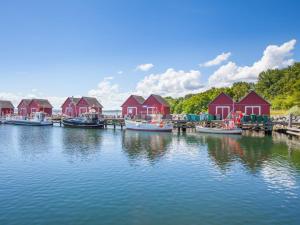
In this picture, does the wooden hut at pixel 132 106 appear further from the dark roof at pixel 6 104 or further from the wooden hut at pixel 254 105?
the dark roof at pixel 6 104

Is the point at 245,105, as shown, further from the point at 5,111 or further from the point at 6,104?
the point at 6,104

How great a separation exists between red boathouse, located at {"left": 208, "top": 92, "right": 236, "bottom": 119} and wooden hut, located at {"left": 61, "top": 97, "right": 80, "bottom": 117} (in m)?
36.4

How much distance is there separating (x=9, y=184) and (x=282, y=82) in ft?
361

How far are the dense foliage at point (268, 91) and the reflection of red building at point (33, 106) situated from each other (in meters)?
45.6

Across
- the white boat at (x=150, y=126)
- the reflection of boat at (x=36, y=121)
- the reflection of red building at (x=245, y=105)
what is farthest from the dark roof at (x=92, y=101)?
the reflection of red building at (x=245, y=105)

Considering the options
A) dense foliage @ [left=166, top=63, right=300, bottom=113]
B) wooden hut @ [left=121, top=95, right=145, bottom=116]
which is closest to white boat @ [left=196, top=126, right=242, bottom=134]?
wooden hut @ [left=121, top=95, right=145, bottom=116]

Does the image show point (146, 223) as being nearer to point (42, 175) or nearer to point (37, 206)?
point (37, 206)

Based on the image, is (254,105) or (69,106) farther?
(69,106)

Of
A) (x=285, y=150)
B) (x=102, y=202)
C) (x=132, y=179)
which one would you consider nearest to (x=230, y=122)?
(x=285, y=150)

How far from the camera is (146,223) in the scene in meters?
11.3

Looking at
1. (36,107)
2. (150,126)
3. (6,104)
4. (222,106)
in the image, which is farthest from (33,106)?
(222,106)

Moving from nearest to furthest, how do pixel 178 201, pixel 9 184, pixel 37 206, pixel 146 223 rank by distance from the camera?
1. pixel 146 223
2. pixel 37 206
3. pixel 178 201
4. pixel 9 184

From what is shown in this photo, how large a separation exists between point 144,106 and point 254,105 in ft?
76.3

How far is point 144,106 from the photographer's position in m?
63.9
